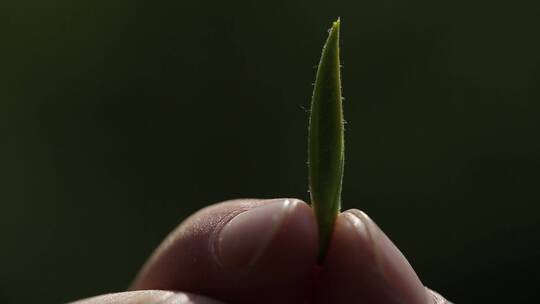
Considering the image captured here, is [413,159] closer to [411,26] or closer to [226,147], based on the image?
[411,26]

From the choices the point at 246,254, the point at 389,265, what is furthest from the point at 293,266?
the point at 389,265

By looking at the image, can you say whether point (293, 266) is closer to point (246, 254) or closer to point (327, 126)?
point (246, 254)

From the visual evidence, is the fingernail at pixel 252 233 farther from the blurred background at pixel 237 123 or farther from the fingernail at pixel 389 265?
the blurred background at pixel 237 123

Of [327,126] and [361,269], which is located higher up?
[327,126]

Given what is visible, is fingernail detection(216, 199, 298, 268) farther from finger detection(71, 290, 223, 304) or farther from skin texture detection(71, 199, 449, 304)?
finger detection(71, 290, 223, 304)

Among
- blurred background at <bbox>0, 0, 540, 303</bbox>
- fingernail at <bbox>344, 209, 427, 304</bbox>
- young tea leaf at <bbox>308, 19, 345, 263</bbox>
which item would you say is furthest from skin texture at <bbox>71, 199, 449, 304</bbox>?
blurred background at <bbox>0, 0, 540, 303</bbox>

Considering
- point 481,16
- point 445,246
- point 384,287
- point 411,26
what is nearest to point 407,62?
point 411,26
